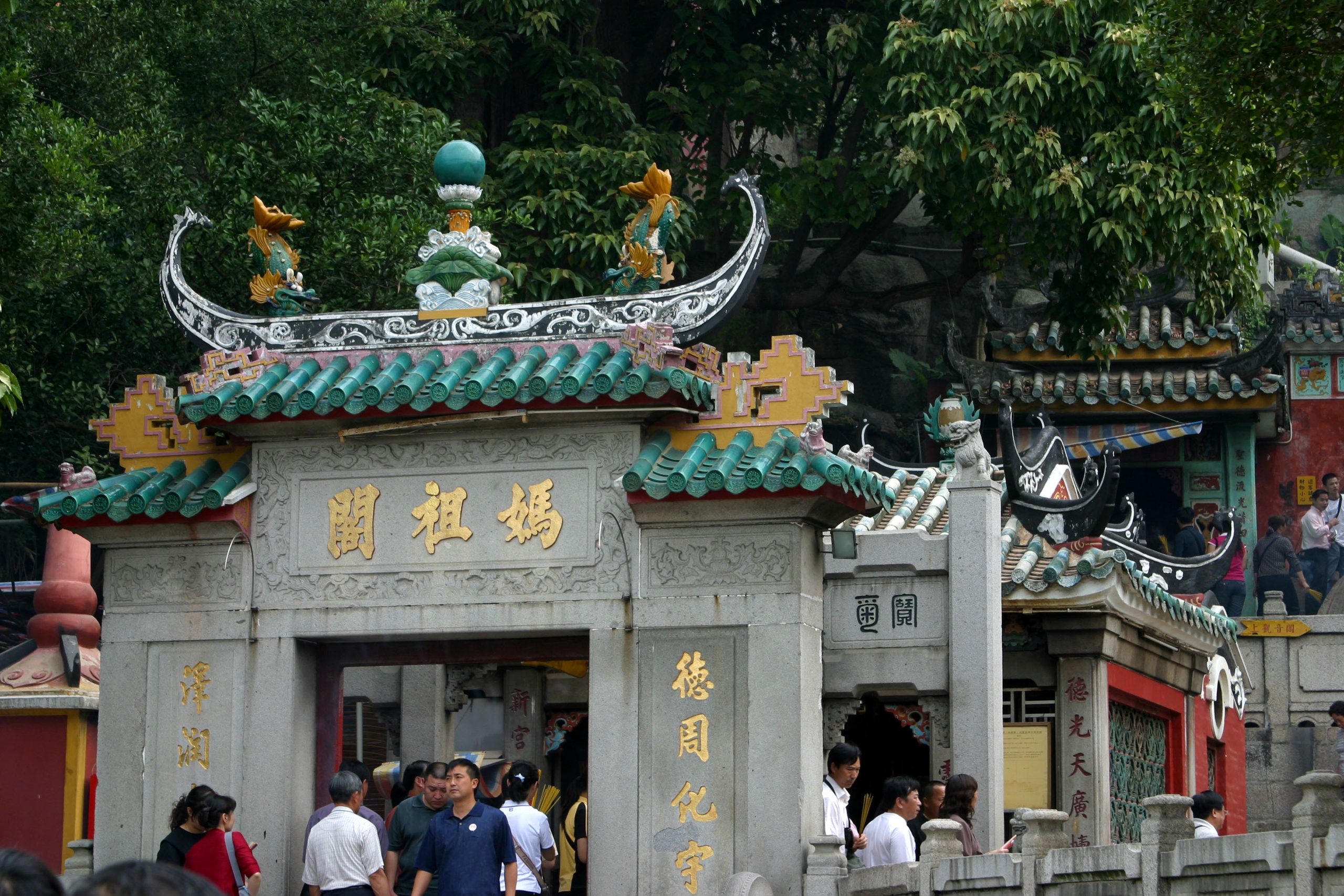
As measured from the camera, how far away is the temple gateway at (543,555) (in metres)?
9.49

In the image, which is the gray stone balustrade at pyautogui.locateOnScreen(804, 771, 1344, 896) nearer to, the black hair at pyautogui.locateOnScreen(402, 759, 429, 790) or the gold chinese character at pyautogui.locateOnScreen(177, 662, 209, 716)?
the black hair at pyautogui.locateOnScreen(402, 759, 429, 790)

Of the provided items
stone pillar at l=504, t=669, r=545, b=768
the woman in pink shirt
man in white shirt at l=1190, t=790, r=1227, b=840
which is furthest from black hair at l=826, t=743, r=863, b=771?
the woman in pink shirt

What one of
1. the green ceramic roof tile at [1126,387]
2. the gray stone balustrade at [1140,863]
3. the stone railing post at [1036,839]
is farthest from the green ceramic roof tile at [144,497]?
the green ceramic roof tile at [1126,387]

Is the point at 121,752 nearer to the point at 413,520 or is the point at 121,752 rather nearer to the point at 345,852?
the point at 345,852

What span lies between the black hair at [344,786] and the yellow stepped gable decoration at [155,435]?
2551 mm

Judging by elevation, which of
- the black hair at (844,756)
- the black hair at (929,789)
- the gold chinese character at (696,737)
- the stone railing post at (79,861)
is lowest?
the stone railing post at (79,861)

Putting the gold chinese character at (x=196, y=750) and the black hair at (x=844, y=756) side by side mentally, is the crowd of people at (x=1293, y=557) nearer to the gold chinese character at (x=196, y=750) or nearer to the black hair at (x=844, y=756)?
the black hair at (x=844, y=756)

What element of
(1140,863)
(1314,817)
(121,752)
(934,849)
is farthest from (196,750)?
(1314,817)

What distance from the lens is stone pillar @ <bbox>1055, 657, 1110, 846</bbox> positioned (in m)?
12.6

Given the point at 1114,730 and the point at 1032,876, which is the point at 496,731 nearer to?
the point at 1114,730

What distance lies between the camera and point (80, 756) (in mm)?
12945

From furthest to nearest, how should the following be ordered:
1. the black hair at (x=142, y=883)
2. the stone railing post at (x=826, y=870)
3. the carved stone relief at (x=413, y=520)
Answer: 1. the carved stone relief at (x=413, y=520)
2. the stone railing post at (x=826, y=870)
3. the black hair at (x=142, y=883)

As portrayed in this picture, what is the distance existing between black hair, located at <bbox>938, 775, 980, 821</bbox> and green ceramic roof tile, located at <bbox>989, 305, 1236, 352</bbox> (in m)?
13.9

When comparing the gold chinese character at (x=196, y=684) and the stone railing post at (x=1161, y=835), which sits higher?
the gold chinese character at (x=196, y=684)
